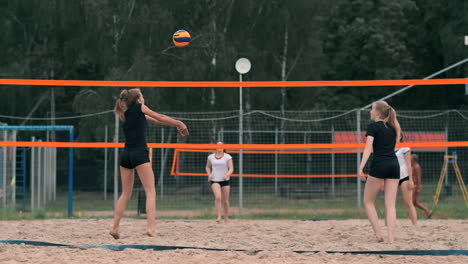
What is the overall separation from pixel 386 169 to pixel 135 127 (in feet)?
7.84

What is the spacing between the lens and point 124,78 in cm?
2012

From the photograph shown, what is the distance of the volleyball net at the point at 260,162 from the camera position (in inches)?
542

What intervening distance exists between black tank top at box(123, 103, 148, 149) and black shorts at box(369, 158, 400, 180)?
7.24ft

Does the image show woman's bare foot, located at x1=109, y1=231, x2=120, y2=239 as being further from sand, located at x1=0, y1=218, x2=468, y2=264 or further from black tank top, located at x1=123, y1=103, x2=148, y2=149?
black tank top, located at x1=123, y1=103, x2=148, y2=149

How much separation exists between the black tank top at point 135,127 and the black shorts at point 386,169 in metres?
2.21

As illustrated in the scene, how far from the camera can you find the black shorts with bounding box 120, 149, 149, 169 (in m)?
6.59

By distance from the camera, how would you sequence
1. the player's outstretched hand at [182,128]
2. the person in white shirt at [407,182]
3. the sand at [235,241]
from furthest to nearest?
the person in white shirt at [407,182] < the player's outstretched hand at [182,128] < the sand at [235,241]

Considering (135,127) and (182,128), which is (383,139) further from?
(135,127)

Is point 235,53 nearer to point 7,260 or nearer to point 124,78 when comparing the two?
point 124,78

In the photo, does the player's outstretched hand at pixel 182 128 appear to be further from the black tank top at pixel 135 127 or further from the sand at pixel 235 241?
the sand at pixel 235 241

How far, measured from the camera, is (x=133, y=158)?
659 cm

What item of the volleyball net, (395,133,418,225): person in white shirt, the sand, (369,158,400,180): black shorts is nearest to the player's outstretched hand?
the sand

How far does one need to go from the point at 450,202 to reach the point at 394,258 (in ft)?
29.3

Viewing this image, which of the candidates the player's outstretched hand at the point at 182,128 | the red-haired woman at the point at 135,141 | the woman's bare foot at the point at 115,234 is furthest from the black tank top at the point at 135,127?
the woman's bare foot at the point at 115,234
